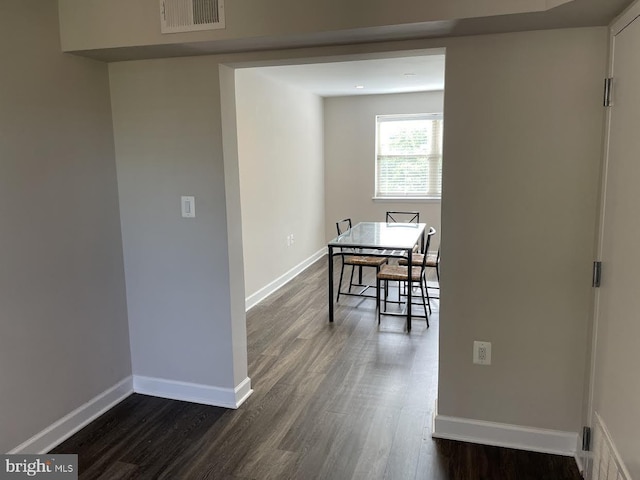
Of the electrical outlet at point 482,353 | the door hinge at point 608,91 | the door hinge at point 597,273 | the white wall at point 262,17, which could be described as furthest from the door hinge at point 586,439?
the white wall at point 262,17

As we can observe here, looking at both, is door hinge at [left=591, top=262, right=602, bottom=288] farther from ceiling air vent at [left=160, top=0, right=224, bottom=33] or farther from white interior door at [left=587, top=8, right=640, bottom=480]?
ceiling air vent at [left=160, top=0, right=224, bottom=33]

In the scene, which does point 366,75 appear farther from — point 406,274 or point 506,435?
point 506,435

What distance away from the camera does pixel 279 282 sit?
5.58 metres

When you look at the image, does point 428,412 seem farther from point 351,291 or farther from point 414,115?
point 414,115

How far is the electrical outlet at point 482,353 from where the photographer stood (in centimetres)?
238

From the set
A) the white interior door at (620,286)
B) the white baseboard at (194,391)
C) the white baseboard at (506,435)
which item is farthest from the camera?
the white baseboard at (194,391)

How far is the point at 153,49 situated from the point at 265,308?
9.59ft

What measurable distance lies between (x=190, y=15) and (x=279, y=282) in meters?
3.71

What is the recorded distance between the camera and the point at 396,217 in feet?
23.2

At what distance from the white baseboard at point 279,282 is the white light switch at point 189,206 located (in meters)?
1.34

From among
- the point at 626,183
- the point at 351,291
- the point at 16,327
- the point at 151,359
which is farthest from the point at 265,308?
the point at 626,183

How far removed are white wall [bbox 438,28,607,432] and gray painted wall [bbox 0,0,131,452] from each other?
1.91 metres

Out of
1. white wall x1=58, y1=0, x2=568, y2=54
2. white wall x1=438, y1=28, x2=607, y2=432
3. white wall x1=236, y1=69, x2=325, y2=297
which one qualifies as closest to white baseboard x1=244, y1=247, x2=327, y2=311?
white wall x1=236, y1=69, x2=325, y2=297

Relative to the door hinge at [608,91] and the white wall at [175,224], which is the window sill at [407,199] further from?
the door hinge at [608,91]
